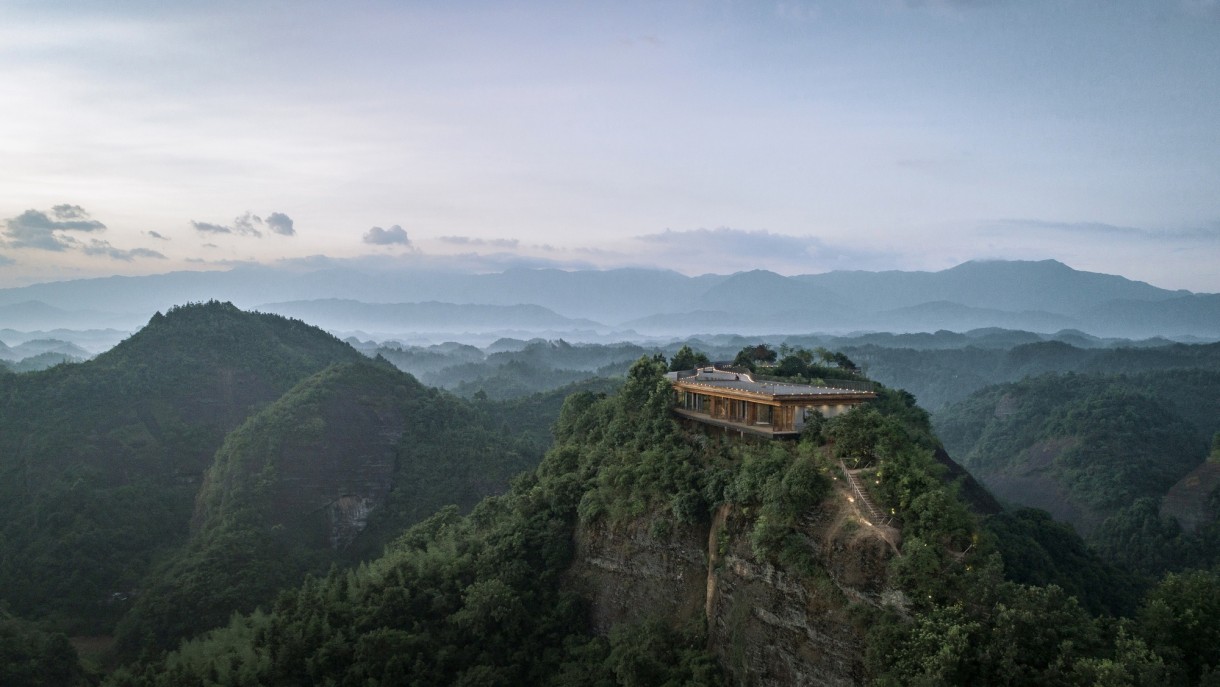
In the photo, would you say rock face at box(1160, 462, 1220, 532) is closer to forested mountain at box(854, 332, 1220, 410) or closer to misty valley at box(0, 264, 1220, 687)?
misty valley at box(0, 264, 1220, 687)

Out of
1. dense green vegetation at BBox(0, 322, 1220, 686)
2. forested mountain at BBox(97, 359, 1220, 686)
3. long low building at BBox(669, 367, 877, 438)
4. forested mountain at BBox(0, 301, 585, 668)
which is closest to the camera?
forested mountain at BBox(97, 359, 1220, 686)

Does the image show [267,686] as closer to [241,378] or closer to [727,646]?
[727,646]

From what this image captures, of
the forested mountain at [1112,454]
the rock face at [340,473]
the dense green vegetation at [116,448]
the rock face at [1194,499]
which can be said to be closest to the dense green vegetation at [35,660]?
the dense green vegetation at [116,448]

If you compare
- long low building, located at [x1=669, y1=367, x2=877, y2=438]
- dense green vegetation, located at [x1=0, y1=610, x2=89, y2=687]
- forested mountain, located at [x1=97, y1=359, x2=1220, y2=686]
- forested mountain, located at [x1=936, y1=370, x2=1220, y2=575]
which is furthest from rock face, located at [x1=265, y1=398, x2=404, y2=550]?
forested mountain, located at [x1=936, y1=370, x2=1220, y2=575]

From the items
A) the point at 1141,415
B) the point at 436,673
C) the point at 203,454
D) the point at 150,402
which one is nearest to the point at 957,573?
the point at 436,673

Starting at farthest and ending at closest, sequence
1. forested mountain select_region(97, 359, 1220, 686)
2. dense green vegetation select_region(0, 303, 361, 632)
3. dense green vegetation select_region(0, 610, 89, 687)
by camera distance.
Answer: dense green vegetation select_region(0, 303, 361, 632) < dense green vegetation select_region(0, 610, 89, 687) < forested mountain select_region(97, 359, 1220, 686)

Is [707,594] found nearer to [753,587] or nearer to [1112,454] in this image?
[753,587]
